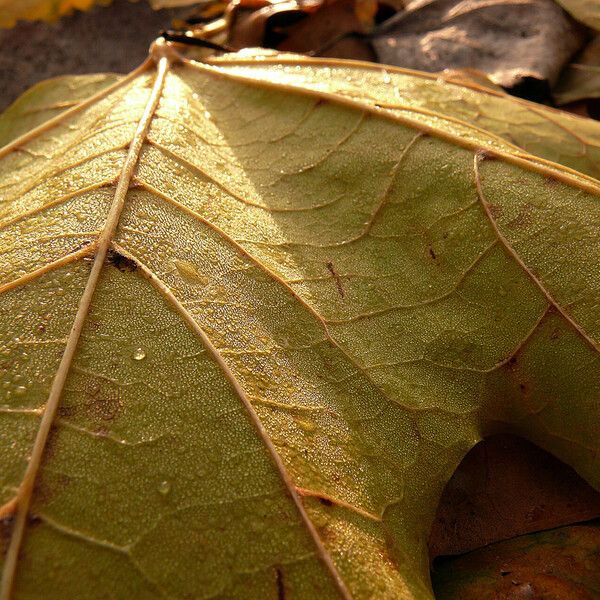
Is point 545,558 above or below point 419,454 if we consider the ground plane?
below

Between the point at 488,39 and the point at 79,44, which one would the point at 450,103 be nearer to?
the point at 488,39

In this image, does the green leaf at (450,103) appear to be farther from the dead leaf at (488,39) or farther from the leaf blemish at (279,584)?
the leaf blemish at (279,584)

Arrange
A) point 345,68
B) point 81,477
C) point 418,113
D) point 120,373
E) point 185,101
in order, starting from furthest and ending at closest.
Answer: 1. point 345,68
2. point 185,101
3. point 418,113
4. point 120,373
5. point 81,477

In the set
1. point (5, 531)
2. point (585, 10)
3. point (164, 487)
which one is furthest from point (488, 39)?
point (5, 531)

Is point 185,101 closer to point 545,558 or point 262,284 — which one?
point 262,284

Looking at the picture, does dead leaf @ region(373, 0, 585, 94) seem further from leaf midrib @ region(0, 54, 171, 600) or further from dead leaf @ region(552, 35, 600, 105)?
leaf midrib @ region(0, 54, 171, 600)

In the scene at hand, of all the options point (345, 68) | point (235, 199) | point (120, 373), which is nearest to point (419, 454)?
point (120, 373)

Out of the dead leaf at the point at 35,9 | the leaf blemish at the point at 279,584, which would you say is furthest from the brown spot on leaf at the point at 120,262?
the dead leaf at the point at 35,9
